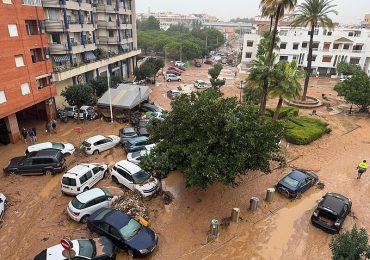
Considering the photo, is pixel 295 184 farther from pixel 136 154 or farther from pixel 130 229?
pixel 136 154

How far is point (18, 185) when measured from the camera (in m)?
20.0

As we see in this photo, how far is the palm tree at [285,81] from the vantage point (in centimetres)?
2372

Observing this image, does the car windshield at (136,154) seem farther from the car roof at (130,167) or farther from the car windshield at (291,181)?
the car windshield at (291,181)

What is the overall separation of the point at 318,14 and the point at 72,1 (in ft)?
108

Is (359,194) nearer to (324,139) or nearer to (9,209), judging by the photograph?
(324,139)

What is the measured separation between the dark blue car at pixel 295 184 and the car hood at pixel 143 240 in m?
9.78

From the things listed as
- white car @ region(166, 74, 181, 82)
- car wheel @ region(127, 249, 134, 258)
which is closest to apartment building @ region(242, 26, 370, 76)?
white car @ region(166, 74, 181, 82)

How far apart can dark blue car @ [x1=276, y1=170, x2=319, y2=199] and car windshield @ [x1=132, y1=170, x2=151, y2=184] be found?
9240mm

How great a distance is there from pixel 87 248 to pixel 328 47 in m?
68.2

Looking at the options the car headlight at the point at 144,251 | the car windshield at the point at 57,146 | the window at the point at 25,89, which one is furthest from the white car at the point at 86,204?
the window at the point at 25,89

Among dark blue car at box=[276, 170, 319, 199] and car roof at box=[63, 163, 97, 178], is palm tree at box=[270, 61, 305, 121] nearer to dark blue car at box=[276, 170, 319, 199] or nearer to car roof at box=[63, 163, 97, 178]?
dark blue car at box=[276, 170, 319, 199]

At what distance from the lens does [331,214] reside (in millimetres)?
16188

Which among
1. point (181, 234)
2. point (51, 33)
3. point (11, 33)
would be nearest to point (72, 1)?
point (51, 33)

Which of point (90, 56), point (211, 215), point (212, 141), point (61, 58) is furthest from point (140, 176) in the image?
point (90, 56)
